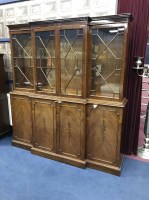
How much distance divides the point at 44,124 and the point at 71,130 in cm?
47

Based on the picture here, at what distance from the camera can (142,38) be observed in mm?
2439

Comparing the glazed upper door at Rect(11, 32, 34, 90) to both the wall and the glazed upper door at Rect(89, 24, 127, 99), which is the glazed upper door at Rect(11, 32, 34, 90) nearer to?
the wall

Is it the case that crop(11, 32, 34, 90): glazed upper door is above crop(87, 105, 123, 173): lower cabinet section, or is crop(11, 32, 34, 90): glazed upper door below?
above

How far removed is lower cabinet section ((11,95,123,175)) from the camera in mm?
2420

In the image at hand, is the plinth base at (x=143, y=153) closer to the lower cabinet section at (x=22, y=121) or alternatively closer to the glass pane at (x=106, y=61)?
the glass pane at (x=106, y=61)

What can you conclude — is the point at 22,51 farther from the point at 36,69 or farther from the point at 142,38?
the point at 142,38

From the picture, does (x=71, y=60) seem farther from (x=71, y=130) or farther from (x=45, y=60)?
(x=71, y=130)

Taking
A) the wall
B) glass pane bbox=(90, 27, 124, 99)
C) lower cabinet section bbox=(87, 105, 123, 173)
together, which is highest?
the wall

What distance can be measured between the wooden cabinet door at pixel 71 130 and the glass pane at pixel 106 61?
0.37 metres

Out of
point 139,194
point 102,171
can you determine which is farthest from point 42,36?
point 139,194

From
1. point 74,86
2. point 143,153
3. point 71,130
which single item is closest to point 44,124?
point 71,130

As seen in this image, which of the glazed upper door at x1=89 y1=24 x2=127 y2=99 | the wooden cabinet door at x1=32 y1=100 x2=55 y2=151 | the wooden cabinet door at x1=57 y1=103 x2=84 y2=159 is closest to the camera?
the glazed upper door at x1=89 y1=24 x2=127 y2=99

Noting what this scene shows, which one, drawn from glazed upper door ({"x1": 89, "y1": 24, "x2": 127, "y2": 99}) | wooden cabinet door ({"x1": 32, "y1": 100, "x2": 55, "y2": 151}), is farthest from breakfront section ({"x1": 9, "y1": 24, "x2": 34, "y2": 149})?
glazed upper door ({"x1": 89, "y1": 24, "x2": 127, "y2": 99})

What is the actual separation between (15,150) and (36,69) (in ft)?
4.84
